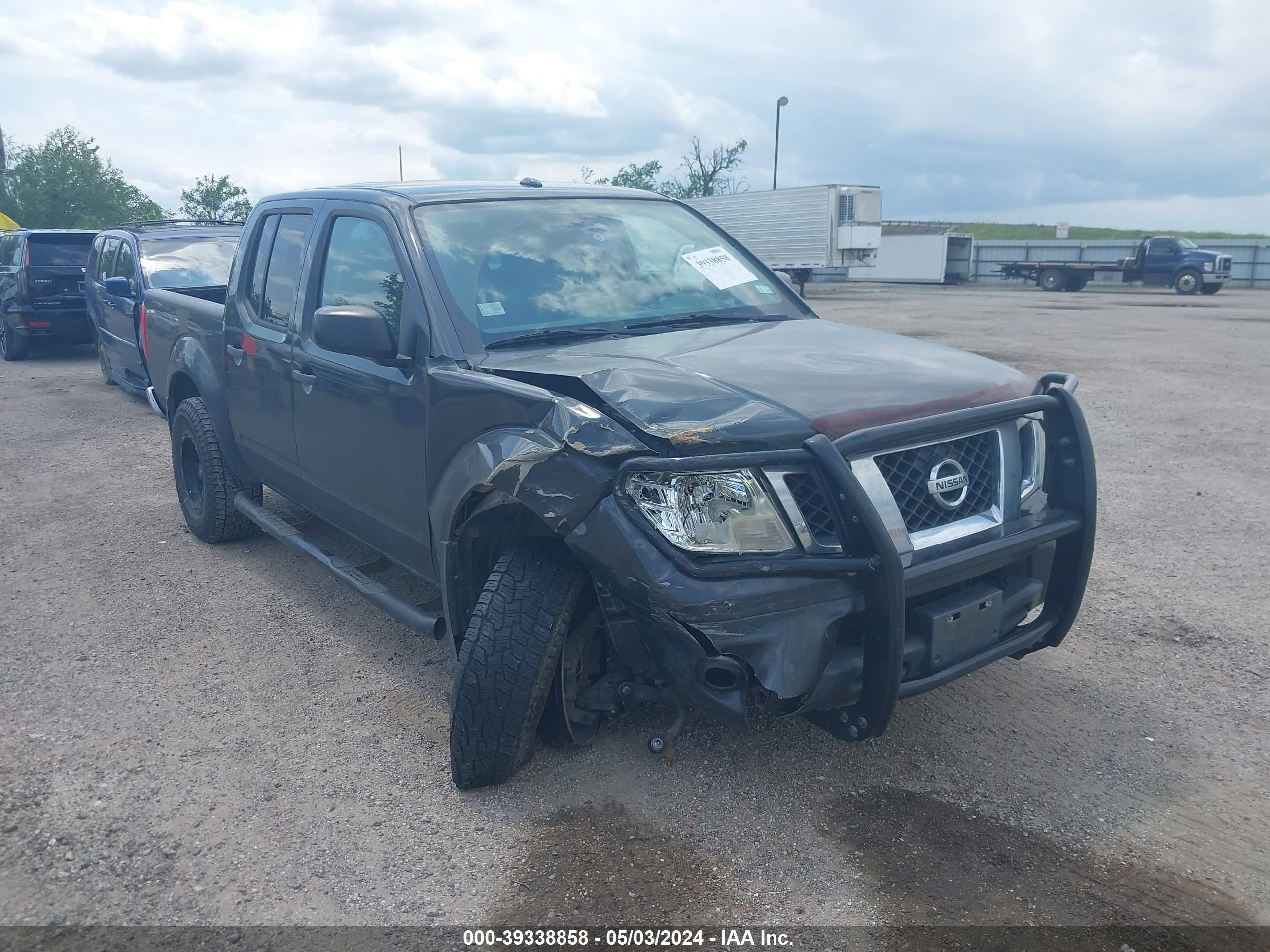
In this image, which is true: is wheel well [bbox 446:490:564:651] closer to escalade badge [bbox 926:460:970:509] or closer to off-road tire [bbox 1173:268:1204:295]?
escalade badge [bbox 926:460:970:509]

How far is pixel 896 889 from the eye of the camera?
280 cm

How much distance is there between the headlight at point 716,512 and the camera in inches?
108

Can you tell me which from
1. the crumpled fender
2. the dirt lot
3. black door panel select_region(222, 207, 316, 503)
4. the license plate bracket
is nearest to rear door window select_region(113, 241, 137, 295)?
the dirt lot

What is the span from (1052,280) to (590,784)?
3645cm

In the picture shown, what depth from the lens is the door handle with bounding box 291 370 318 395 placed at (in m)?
4.31

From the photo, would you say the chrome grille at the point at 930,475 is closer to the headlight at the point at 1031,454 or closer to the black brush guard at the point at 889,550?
the black brush guard at the point at 889,550

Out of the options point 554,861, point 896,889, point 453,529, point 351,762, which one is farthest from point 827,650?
point 351,762

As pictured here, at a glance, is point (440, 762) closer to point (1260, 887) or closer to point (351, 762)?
point (351, 762)

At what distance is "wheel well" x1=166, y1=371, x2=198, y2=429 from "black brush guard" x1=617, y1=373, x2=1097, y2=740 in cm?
418

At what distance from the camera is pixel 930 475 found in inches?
118

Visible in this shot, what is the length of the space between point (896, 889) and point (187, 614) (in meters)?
3.63

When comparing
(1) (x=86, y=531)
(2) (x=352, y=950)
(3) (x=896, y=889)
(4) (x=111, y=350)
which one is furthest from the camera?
(4) (x=111, y=350)

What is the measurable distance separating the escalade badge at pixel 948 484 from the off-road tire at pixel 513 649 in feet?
3.49

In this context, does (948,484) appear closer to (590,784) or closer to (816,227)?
(590,784)
